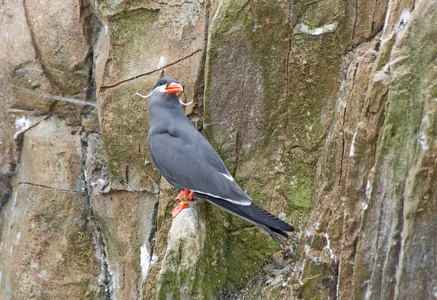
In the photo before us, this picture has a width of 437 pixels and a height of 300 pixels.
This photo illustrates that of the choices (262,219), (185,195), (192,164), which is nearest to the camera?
(262,219)

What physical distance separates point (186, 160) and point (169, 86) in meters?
0.73

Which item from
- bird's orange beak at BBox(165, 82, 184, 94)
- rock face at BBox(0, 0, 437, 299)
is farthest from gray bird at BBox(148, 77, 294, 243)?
rock face at BBox(0, 0, 437, 299)

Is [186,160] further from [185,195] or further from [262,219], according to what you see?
[262,219]

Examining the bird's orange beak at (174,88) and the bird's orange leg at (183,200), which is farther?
the bird's orange leg at (183,200)

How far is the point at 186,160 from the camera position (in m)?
4.81

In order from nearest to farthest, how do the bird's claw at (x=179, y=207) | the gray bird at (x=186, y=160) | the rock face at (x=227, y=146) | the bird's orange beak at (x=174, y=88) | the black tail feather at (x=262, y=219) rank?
the rock face at (x=227, y=146) → the black tail feather at (x=262, y=219) → the gray bird at (x=186, y=160) → the bird's orange beak at (x=174, y=88) → the bird's claw at (x=179, y=207)

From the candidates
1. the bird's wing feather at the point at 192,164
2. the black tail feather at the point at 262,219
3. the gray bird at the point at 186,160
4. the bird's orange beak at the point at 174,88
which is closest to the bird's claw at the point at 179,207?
the gray bird at the point at 186,160

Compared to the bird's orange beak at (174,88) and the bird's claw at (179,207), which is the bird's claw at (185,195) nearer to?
the bird's claw at (179,207)

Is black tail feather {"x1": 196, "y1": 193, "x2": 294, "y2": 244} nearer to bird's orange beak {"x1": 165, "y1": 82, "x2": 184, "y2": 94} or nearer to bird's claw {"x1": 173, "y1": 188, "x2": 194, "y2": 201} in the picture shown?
bird's claw {"x1": 173, "y1": 188, "x2": 194, "y2": 201}

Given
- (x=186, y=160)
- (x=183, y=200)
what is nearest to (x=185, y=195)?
(x=183, y=200)

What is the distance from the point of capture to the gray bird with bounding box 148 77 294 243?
454 centimetres

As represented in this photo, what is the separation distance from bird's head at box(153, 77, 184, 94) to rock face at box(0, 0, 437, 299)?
11.7 inches

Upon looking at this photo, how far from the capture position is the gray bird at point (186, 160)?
4540 mm

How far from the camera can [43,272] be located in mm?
6367
